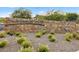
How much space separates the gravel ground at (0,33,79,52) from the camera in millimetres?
1360

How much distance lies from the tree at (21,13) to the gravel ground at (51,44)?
20 cm

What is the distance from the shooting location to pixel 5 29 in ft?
4.47

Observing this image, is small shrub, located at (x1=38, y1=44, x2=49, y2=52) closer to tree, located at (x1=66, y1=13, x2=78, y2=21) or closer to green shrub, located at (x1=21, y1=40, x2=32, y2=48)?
green shrub, located at (x1=21, y1=40, x2=32, y2=48)

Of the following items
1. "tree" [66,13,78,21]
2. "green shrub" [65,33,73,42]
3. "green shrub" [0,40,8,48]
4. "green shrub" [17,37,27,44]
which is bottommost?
"green shrub" [0,40,8,48]

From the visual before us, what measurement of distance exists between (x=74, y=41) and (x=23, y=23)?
1.91ft

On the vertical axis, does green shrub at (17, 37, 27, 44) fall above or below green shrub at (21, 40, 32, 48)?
above

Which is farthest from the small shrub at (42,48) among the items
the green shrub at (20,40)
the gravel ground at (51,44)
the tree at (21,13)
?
the tree at (21,13)

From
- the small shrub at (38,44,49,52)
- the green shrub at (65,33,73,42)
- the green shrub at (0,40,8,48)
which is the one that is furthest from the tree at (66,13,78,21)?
the green shrub at (0,40,8,48)

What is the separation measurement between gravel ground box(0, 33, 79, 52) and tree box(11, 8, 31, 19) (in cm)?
20

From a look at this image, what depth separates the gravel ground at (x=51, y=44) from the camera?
1.36 metres
